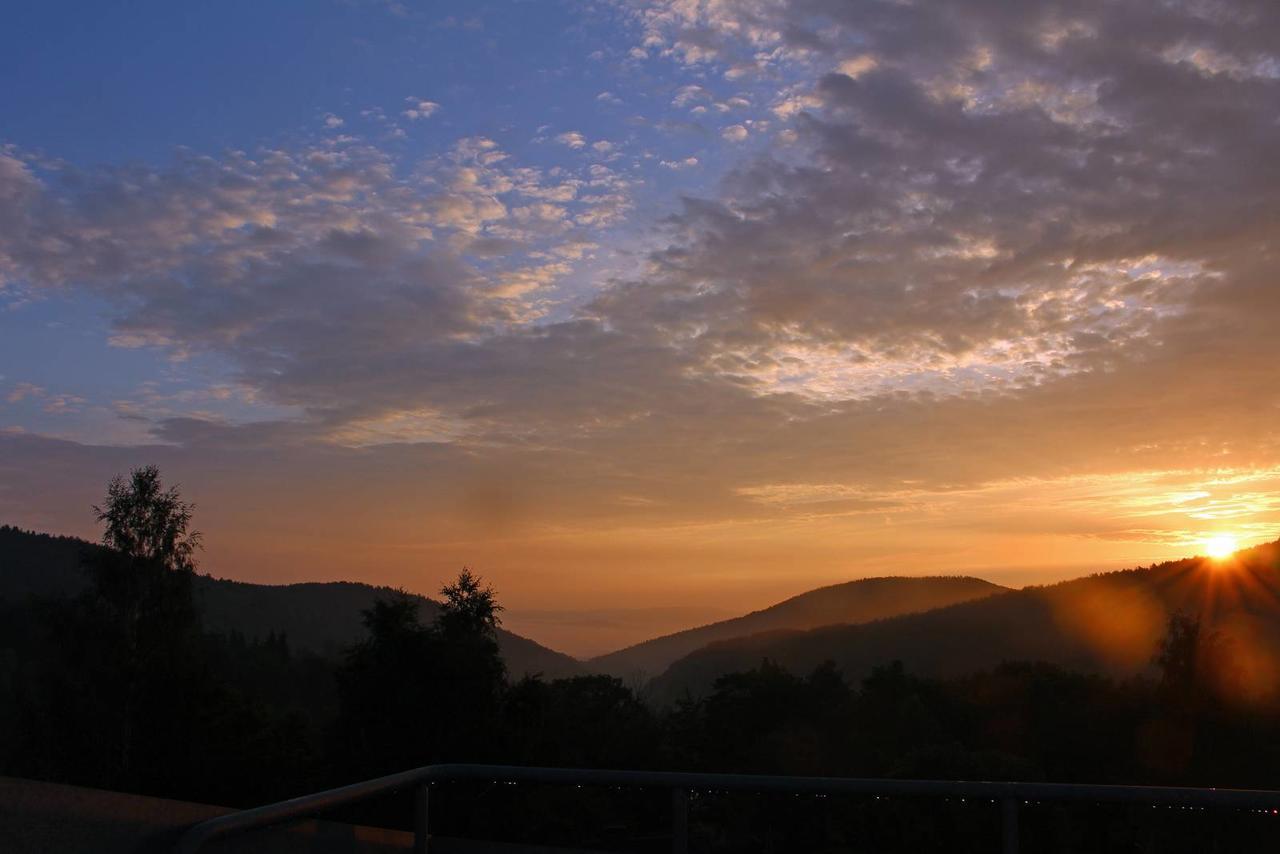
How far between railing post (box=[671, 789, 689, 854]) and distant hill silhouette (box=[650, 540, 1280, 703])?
67512 mm

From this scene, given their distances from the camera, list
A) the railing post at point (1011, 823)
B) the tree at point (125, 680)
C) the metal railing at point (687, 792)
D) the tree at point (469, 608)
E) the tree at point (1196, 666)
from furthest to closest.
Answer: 1. the tree at point (1196, 666)
2. the tree at point (469, 608)
3. the tree at point (125, 680)
4. the railing post at point (1011, 823)
5. the metal railing at point (687, 792)

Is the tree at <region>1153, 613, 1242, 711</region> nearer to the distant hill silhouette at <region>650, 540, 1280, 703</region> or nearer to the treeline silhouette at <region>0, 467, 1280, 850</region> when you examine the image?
the treeline silhouette at <region>0, 467, 1280, 850</region>

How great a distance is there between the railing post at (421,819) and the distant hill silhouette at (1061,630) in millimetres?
67408

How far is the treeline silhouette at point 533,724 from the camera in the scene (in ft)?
14.2

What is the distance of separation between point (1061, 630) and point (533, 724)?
7376 centimetres

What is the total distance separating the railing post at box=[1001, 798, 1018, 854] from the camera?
12.2 feet

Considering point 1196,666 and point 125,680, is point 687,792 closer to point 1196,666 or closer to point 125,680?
point 125,680

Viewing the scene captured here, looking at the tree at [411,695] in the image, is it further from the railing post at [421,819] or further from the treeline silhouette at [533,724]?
the railing post at [421,819]

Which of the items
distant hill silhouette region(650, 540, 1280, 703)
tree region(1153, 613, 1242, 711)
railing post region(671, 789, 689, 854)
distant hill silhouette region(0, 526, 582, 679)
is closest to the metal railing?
railing post region(671, 789, 689, 854)

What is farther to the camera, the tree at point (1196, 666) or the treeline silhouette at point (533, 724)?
the tree at point (1196, 666)

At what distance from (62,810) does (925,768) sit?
1940cm

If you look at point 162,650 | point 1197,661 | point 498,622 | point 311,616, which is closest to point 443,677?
point 498,622

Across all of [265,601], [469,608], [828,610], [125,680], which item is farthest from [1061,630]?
[265,601]

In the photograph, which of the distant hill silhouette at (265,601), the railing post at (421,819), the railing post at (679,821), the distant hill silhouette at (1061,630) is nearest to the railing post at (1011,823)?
the railing post at (679,821)
